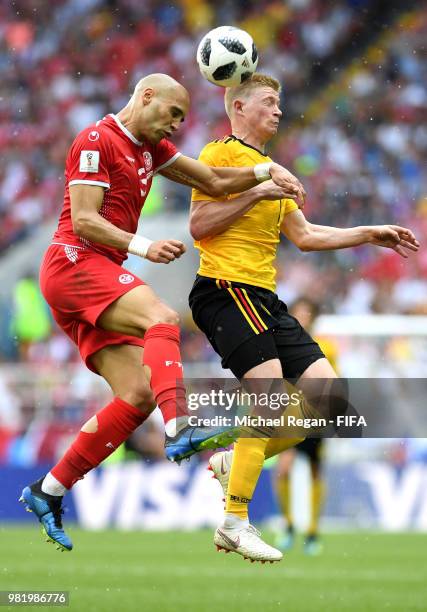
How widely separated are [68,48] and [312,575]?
1354 cm

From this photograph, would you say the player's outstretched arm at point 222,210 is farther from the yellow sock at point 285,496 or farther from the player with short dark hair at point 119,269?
the yellow sock at point 285,496

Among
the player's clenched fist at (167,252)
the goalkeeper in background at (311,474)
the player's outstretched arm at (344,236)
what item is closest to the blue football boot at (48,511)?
the player's clenched fist at (167,252)

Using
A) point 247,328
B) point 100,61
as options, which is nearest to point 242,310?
point 247,328

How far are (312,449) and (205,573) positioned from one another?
260cm

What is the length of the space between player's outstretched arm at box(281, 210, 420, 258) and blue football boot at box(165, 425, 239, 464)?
5.66 feet

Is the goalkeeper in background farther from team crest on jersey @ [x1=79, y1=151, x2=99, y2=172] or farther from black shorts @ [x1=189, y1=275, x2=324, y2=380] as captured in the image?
team crest on jersey @ [x1=79, y1=151, x2=99, y2=172]

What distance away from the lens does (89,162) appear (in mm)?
6801

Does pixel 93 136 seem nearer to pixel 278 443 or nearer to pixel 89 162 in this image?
pixel 89 162

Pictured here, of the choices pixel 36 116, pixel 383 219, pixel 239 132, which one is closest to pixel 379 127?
pixel 383 219

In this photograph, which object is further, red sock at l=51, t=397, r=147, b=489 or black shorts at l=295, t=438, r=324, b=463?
black shorts at l=295, t=438, r=324, b=463

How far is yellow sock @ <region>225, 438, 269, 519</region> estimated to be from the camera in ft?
23.5

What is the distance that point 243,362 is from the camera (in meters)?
7.11

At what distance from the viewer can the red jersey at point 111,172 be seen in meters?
6.82

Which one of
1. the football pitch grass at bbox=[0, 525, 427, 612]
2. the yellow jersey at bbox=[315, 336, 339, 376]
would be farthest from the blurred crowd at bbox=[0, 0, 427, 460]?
the football pitch grass at bbox=[0, 525, 427, 612]
